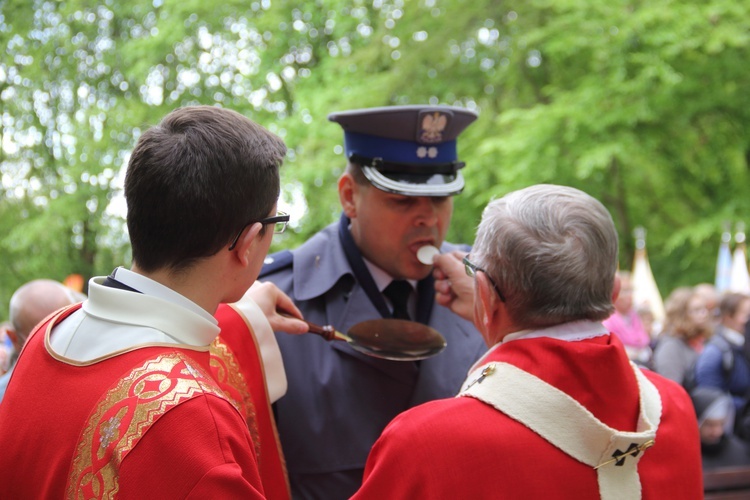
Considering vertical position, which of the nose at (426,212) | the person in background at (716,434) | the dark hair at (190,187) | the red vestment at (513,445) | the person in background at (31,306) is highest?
the dark hair at (190,187)

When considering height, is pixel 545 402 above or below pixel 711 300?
above

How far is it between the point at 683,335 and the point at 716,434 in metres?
1.29

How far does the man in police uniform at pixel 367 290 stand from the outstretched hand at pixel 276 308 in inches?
9.4

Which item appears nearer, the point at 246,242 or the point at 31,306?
the point at 246,242

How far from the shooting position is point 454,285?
2566mm

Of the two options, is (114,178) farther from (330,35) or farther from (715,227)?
(715,227)

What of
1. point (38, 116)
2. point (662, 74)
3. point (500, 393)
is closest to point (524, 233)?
point (500, 393)

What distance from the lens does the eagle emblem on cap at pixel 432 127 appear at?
9.31 ft

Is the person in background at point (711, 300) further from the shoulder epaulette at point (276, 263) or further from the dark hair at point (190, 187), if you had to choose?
the dark hair at point (190, 187)

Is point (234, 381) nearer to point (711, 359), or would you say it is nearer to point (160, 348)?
point (160, 348)

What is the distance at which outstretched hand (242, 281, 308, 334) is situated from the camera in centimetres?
233

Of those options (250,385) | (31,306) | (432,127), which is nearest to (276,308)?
(250,385)

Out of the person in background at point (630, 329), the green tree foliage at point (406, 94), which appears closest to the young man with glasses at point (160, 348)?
the person in background at point (630, 329)

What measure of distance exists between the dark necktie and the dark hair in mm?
1316
